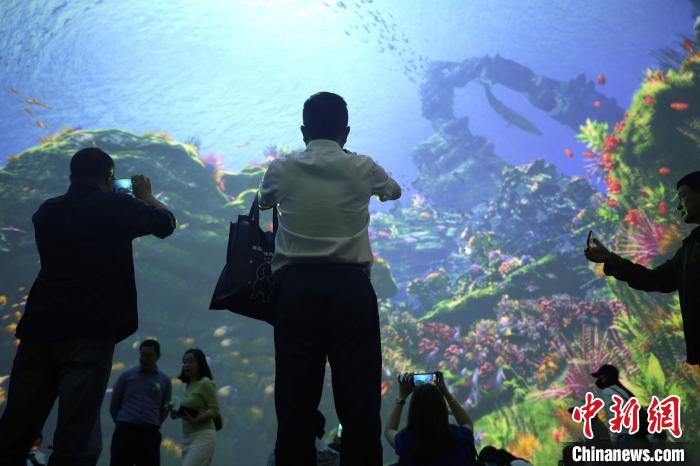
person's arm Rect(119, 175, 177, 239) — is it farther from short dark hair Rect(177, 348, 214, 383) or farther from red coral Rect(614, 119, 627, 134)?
red coral Rect(614, 119, 627, 134)

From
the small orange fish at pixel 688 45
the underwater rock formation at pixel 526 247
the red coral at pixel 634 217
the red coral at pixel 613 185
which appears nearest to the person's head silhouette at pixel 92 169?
the red coral at pixel 634 217

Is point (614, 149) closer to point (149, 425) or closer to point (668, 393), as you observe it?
point (668, 393)

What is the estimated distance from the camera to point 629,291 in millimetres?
10797

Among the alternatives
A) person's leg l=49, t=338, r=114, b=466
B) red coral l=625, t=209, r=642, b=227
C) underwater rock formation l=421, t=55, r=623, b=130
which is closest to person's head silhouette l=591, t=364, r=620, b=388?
person's leg l=49, t=338, r=114, b=466

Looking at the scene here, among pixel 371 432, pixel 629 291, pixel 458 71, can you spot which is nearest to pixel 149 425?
pixel 371 432

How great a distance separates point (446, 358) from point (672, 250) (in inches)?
322

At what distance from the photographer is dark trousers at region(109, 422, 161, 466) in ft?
11.0

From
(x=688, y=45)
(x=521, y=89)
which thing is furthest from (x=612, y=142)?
(x=521, y=89)

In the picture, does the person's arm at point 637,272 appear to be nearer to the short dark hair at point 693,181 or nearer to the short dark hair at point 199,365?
the short dark hair at point 693,181

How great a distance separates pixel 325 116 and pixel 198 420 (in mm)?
3032

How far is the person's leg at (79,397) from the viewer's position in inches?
73.2

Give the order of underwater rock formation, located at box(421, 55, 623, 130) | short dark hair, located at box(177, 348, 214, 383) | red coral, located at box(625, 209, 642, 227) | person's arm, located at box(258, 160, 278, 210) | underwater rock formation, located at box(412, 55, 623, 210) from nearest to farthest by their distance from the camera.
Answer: person's arm, located at box(258, 160, 278, 210) < short dark hair, located at box(177, 348, 214, 383) < red coral, located at box(625, 209, 642, 227) < underwater rock formation, located at box(421, 55, 623, 130) < underwater rock formation, located at box(412, 55, 623, 210)

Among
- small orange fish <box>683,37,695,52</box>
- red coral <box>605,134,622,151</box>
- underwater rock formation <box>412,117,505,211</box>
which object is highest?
underwater rock formation <box>412,117,505,211</box>

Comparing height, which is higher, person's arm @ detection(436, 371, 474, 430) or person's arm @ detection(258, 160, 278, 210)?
person's arm @ detection(258, 160, 278, 210)
